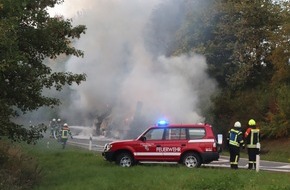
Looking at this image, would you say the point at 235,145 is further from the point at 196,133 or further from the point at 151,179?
the point at 151,179

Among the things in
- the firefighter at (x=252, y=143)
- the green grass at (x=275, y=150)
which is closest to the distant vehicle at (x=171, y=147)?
the firefighter at (x=252, y=143)

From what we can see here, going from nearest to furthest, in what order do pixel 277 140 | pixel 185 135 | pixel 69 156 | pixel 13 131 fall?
pixel 13 131, pixel 185 135, pixel 69 156, pixel 277 140

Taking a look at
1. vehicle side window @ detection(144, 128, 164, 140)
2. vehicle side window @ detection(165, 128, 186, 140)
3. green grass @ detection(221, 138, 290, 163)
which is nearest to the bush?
vehicle side window @ detection(144, 128, 164, 140)

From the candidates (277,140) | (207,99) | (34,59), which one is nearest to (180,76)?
(207,99)

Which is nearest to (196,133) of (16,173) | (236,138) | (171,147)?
(171,147)

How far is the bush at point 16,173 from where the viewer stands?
42.2 ft

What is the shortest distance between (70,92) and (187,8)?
11.6 meters

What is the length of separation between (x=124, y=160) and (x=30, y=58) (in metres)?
5.83

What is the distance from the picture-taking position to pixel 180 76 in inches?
1221

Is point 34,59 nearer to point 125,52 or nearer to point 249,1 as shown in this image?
point 125,52

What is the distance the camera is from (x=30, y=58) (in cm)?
1362

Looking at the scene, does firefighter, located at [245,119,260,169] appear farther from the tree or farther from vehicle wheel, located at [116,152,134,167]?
the tree

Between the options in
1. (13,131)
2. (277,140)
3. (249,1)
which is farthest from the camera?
(249,1)

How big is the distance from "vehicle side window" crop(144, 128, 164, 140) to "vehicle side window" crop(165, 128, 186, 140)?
258 millimetres
